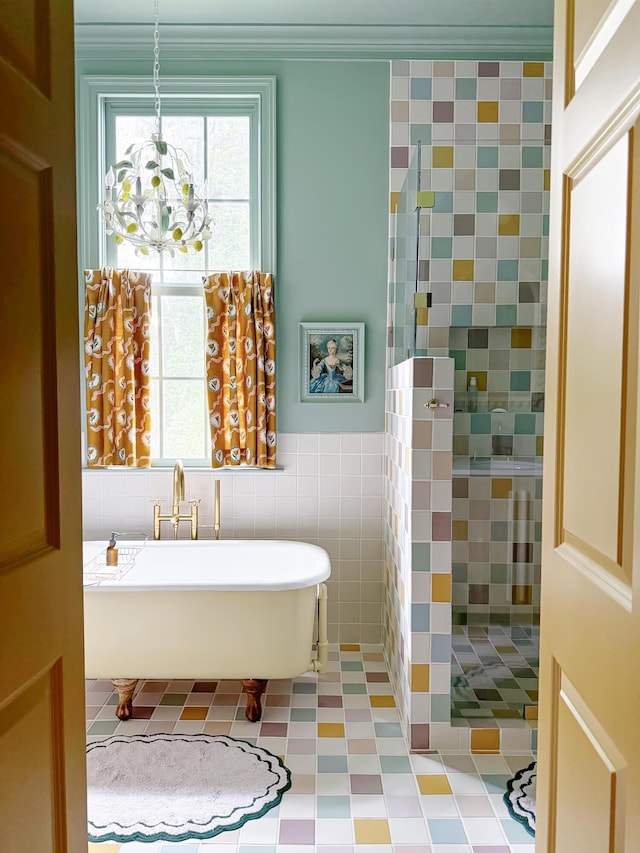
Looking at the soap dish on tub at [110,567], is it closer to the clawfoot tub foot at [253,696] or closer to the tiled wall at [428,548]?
the clawfoot tub foot at [253,696]

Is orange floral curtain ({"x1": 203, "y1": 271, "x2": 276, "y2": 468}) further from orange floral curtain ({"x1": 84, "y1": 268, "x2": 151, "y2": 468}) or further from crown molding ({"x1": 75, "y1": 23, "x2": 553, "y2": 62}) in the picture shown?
crown molding ({"x1": 75, "y1": 23, "x2": 553, "y2": 62})

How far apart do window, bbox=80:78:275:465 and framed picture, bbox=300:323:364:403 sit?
1.48 feet

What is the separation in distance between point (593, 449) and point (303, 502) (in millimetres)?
2693

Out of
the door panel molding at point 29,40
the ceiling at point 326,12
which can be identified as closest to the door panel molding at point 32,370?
the door panel molding at point 29,40

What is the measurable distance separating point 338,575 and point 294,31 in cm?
283

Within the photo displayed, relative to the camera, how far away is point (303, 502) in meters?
3.65

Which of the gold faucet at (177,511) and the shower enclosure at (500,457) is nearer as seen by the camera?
the shower enclosure at (500,457)

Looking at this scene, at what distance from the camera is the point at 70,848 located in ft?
3.83

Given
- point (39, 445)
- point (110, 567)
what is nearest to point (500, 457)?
point (110, 567)

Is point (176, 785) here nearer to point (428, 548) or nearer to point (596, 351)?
point (428, 548)

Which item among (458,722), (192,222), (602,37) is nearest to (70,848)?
(602,37)

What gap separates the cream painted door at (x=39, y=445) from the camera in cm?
95

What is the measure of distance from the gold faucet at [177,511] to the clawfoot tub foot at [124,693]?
819 millimetres

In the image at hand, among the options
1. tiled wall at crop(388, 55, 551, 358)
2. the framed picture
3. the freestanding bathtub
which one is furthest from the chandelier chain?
the freestanding bathtub
